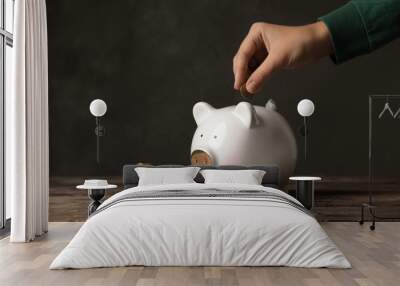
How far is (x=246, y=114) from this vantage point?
758 cm

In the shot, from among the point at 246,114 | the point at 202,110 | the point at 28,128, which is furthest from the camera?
the point at 202,110

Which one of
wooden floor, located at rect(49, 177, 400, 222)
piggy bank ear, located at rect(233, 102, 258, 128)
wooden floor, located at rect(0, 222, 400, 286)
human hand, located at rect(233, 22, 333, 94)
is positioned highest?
human hand, located at rect(233, 22, 333, 94)

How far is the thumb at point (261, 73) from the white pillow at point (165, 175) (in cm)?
577

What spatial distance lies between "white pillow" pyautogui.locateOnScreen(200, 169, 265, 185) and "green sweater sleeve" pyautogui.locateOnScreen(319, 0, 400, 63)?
5.68 m

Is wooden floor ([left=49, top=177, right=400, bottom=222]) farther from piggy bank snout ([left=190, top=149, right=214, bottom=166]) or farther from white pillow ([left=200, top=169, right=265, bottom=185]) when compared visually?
piggy bank snout ([left=190, top=149, right=214, bottom=166])

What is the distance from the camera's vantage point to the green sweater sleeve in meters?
0.44

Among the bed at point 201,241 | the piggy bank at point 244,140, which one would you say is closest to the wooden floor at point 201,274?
the bed at point 201,241

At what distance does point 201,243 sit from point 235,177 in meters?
2.04

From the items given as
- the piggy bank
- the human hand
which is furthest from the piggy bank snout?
the human hand

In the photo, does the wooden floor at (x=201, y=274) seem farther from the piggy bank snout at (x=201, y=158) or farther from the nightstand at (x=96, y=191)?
the piggy bank snout at (x=201, y=158)

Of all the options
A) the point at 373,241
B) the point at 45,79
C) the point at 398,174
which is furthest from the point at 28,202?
the point at 398,174

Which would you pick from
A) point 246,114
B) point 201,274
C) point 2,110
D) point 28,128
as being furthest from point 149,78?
point 201,274

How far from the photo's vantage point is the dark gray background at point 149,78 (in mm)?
11477

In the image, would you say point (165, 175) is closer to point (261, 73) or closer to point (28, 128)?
point (28, 128)
